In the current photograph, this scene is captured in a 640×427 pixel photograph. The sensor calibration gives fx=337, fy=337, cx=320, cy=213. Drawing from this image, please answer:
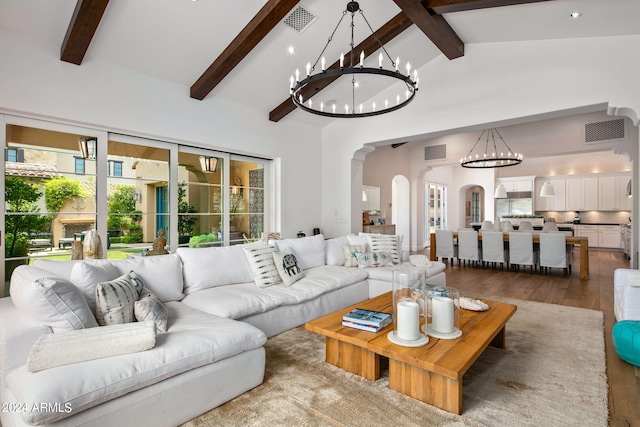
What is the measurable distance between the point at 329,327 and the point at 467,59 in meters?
4.64

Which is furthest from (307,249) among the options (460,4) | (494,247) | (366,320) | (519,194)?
(519,194)

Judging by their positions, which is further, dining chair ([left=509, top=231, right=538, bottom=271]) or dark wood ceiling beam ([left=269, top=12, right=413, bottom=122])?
dining chair ([left=509, top=231, right=538, bottom=271])

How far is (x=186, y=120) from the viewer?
4.70m

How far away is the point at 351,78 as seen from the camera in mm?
5488

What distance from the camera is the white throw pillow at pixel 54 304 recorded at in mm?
1812

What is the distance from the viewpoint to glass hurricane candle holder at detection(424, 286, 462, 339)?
2232 mm

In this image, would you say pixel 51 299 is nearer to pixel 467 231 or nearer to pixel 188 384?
pixel 188 384

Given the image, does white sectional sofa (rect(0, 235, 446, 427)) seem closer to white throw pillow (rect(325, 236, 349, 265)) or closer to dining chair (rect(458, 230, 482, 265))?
white throw pillow (rect(325, 236, 349, 265))

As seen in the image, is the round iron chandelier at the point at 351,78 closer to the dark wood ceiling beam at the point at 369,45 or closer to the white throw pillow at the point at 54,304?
the dark wood ceiling beam at the point at 369,45

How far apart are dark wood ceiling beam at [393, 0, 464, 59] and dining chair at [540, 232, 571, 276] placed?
136 inches

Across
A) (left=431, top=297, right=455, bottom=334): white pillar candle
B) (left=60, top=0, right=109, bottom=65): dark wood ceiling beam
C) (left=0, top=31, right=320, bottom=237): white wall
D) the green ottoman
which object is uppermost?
(left=60, top=0, right=109, bottom=65): dark wood ceiling beam

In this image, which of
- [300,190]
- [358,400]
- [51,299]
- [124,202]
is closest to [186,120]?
[124,202]

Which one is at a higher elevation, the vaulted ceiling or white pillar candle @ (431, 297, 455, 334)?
the vaulted ceiling

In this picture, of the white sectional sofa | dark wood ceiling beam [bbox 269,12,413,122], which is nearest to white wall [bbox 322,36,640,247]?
dark wood ceiling beam [bbox 269,12,413,122]
